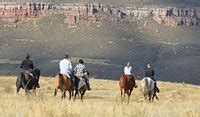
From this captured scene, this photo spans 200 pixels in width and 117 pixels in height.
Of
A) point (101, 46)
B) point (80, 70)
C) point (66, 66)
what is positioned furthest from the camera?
point (101, 46)

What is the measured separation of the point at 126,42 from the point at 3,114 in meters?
163

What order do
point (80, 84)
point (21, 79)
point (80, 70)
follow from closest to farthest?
point (21, 79) → point (80, 70) → point (80, 84)

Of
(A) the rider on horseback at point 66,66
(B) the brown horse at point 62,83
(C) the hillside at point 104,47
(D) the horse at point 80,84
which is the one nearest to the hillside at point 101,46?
(C) the hillside at point 104,47

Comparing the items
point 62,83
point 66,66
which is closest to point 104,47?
point 66,66

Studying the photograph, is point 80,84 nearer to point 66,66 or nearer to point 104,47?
point 66,66

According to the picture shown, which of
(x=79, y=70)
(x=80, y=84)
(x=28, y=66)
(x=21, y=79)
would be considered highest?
(x=28, y=66)

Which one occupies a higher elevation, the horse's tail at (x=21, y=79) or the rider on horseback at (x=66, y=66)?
the rider on horseback at (x=66, y=66)

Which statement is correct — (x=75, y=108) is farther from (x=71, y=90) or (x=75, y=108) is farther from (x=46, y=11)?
(x=46, y=11)

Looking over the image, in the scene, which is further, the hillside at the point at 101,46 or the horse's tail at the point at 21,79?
the hillside at the point at 101,46

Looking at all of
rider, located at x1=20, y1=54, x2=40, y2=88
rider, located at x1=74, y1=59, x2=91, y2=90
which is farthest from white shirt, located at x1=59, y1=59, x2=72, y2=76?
rider, located at x1=20, y1=54, x2=40, y2=88

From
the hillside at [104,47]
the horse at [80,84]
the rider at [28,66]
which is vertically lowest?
the hillside at [104,47]

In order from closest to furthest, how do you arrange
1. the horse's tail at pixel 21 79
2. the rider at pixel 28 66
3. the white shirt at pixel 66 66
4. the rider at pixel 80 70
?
the white shirt at pixel 66 66, the rider at pixel 28 66, the horse's tail at pixel 21 79, the rider at pixel 80 70

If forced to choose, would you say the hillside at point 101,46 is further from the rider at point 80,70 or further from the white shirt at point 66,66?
the white shirt at point 66,66

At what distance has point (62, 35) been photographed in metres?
179
